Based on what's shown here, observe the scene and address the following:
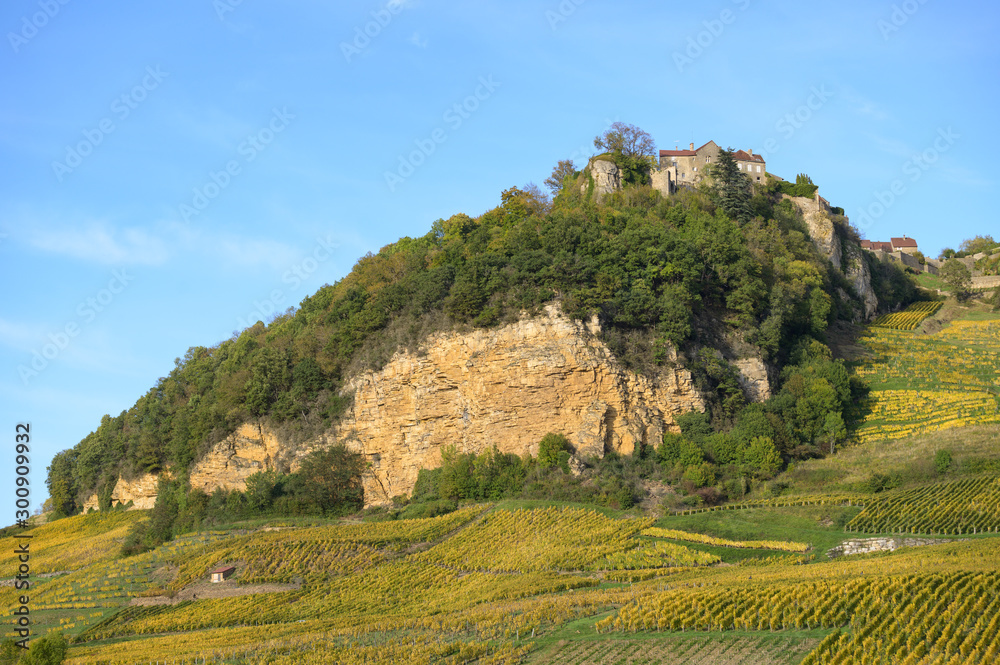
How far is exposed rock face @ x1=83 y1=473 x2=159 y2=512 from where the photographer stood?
81125 mm

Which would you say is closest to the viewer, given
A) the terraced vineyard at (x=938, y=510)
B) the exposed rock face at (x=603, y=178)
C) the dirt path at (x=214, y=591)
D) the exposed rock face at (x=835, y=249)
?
the terraced vineyard at (x=938, y=510)

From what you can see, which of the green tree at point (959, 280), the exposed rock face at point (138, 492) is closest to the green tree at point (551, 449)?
the exposed rock face at point (138, 492)

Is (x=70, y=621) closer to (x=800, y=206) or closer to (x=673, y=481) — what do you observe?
(x=673, y=481)

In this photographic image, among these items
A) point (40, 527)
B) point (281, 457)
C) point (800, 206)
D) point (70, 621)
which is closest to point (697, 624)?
point (70, 621)

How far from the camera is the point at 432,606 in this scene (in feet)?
145

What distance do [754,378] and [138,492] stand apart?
51.7 meters

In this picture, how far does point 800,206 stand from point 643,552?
48028 millimetres

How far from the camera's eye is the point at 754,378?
63438 millimetres

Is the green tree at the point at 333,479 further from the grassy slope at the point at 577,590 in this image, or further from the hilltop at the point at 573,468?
the grassy slope at the point at 577,590

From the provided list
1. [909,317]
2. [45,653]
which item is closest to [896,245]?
[909,317]

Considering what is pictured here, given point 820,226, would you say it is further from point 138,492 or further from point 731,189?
point 138,492

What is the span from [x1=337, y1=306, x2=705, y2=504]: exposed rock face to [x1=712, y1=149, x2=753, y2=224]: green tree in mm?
19794

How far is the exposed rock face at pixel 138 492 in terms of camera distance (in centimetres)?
8112

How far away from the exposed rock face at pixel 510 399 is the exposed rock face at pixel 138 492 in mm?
23174
